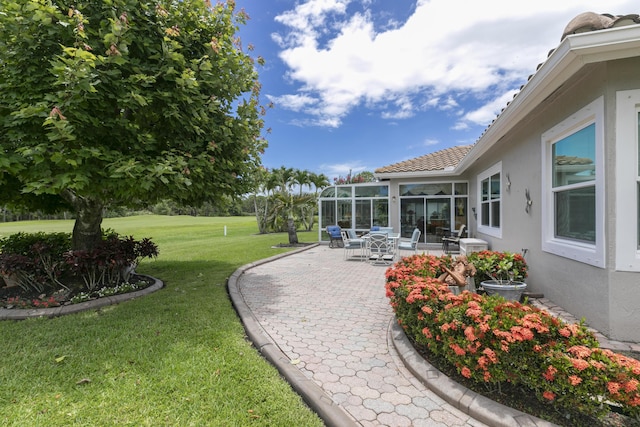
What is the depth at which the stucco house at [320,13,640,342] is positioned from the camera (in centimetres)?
345

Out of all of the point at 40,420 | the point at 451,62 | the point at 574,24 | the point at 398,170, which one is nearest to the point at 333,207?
the point at 398,170

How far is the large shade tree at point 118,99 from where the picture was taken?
14.3 ft

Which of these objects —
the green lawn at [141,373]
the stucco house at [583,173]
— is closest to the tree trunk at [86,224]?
the green lawn at [141,373]

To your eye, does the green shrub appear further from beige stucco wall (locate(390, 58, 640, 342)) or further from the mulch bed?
beige stucco wall (locate(390, 58, 640, 342))

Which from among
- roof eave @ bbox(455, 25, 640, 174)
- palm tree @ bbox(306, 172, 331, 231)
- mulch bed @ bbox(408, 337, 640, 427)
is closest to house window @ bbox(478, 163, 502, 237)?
roof eave @ bbox(455, 25, 640, 174)

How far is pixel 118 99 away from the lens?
185 inches

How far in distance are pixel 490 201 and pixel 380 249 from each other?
3.74m

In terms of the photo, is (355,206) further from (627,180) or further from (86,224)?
(627,180)

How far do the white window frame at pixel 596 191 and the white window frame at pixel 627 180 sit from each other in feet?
0.45

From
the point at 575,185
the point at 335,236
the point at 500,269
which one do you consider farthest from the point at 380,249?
the point at 575,185

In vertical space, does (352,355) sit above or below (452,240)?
below

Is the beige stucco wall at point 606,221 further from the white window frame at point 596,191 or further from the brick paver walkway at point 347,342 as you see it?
the brick paver walkway at point 347,342

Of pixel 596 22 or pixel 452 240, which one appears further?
pixel 452 240

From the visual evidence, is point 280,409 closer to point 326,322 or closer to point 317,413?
point 317,413
